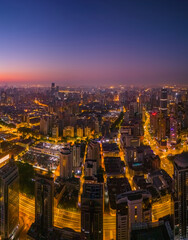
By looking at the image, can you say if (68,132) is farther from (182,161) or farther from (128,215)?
(182,161)

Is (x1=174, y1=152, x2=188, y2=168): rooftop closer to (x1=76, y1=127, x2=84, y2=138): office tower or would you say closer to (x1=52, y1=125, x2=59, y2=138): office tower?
(x1=76, y1=127, x2=84, y2=138): office tower

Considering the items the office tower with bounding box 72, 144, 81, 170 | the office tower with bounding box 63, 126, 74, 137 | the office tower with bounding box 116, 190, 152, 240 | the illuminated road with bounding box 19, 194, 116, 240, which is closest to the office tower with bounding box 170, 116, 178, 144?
the office tower with bounding box 72, 144, 81, 170

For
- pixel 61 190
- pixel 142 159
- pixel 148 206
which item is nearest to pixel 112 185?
pixel 61 190

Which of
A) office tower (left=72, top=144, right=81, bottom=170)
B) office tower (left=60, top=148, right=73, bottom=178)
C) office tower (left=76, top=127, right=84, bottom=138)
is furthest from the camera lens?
office tower (left=76, top=127, right=84, bottom=138)

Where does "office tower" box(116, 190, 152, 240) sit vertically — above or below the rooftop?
below

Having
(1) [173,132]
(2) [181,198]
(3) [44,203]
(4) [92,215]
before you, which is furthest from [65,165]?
(1) [173,132]

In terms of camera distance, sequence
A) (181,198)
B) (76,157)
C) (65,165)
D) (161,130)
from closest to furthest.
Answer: (181,198) < (65,165) < (76,157) < (161,130)

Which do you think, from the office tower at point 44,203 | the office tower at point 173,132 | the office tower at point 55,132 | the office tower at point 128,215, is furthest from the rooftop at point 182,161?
the office tower at point 55,132
